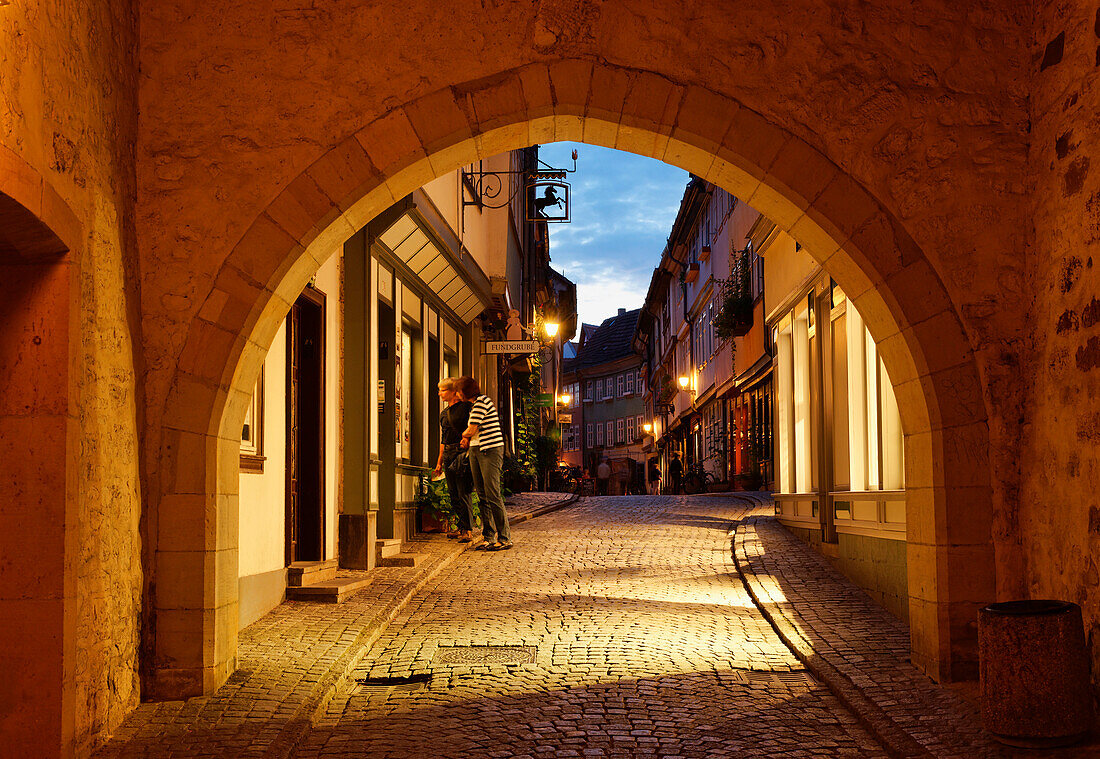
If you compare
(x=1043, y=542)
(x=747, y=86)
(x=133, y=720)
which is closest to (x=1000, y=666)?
(x=1043, y=542)

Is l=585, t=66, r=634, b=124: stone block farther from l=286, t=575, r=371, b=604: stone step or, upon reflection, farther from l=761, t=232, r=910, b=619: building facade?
l=286, t=575, r=371, b=604: stone step

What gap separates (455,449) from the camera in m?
11.4

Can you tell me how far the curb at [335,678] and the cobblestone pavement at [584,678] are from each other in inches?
2.1

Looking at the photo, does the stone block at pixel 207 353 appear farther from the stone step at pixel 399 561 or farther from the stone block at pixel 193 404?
the stone step at pixel 399 561

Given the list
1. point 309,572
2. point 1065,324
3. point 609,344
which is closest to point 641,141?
point 1065,324

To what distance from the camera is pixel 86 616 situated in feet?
15.9

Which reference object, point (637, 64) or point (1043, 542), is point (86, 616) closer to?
point (637, 64)

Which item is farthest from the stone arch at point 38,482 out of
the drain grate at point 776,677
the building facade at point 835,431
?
the building facade at point 835,431

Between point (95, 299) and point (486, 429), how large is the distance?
612 cm

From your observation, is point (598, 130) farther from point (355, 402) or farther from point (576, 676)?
point (355, 402)

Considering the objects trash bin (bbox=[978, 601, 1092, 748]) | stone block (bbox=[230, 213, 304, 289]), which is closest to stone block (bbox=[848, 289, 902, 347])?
trash bin (bbox=[978, 601, 1092, 748])

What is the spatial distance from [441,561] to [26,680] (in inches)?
237

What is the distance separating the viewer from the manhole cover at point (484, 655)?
250 inches

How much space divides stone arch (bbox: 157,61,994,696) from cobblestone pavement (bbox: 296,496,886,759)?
2.90 ft
